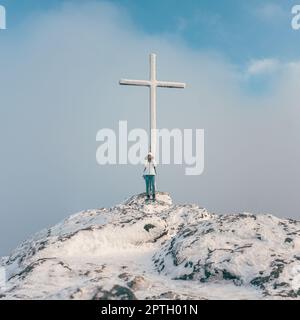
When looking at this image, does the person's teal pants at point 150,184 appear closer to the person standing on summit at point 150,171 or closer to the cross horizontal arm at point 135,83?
the person standing on summit at point 150,171

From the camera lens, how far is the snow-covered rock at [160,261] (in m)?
11.5

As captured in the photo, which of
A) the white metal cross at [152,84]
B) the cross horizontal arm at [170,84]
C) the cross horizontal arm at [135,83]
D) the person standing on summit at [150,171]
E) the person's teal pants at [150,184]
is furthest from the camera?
the cross horizontal arm at [170,84]

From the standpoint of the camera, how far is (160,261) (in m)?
15.5

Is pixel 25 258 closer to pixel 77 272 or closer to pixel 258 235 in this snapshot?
pixel 77 272

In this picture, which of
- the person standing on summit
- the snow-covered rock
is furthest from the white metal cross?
the snow-covered rock

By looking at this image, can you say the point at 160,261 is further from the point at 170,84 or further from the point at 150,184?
the point at 170,84

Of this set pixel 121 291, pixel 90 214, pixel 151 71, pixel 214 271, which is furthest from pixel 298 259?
pixel 151 71

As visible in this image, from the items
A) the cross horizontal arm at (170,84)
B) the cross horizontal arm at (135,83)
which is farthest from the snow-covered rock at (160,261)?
the cross horizontal arm at (170,84)

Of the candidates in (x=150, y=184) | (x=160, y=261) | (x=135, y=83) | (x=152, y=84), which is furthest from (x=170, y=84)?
(x=160, y=261)

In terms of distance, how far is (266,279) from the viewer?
1230cm

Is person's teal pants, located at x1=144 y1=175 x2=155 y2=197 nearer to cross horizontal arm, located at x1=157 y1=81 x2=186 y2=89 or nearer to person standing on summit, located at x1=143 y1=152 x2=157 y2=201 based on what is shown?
person standing on summit, located at x1=143 y1=152 x2=157 y2=201

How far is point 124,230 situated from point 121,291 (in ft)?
26.2

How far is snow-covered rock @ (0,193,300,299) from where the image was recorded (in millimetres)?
11500

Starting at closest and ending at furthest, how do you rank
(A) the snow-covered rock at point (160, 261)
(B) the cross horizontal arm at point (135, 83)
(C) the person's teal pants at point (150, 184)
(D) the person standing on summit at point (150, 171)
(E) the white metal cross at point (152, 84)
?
(A) the snow-covered rock at point (160, 261) < (D) the person standing on summit at point (150, 171) < (C) the person's teal pants at point (150, 184) < (E) the white metal cross at point (152, 84) < (B) the cross horizontal arm at point (135, 83)
